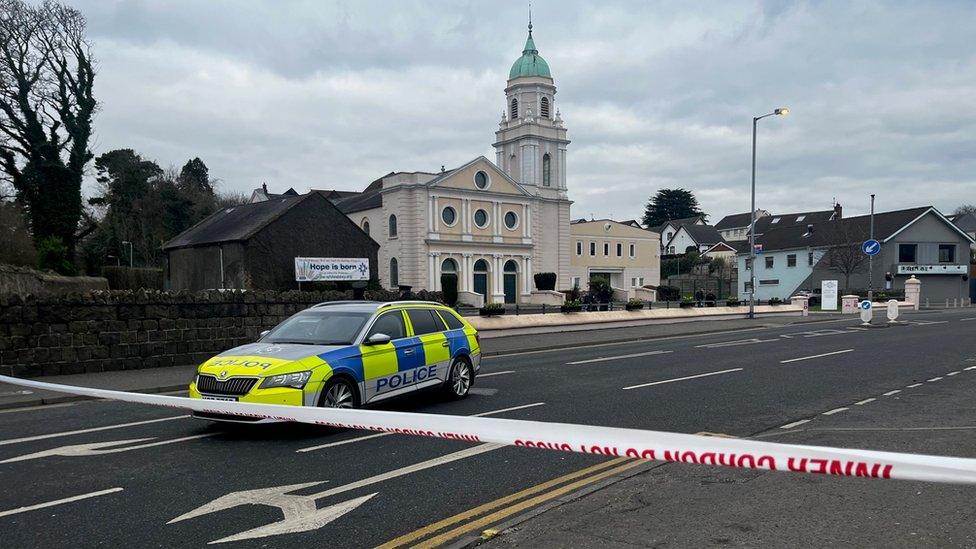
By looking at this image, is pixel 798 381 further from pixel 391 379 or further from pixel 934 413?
pixel 391 379

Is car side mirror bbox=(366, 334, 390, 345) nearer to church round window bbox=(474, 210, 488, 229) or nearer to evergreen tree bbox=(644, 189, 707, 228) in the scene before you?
church round window bbox=(474, 210, 488, 229)

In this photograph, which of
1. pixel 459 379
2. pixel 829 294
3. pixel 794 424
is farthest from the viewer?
pixel 829 294

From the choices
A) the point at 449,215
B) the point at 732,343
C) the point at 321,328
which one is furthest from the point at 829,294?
the point at 321,328

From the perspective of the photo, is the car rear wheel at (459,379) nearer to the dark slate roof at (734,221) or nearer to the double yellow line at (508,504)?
the double yellow line at (508,504)

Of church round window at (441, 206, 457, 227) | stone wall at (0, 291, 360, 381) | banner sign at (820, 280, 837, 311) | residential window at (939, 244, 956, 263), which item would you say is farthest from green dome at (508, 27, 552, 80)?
stone wall at (0, 291, 360, 381)

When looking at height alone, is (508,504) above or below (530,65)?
below

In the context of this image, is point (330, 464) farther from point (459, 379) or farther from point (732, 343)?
point (732, 343)

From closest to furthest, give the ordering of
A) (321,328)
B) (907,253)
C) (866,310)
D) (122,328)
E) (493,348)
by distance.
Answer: (321,328) < (122,328) < (493,348) < (866,310) < (907,253)

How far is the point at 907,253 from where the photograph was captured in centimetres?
6138

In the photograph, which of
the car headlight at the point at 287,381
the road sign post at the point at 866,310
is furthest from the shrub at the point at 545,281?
the car headlight at the point at 287,381

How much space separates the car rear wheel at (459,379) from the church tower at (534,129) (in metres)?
53.6

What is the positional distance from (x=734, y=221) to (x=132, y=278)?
94.0 metres

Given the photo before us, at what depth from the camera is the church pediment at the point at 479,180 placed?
55.9 meters

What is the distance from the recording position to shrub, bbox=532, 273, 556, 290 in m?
59.7
